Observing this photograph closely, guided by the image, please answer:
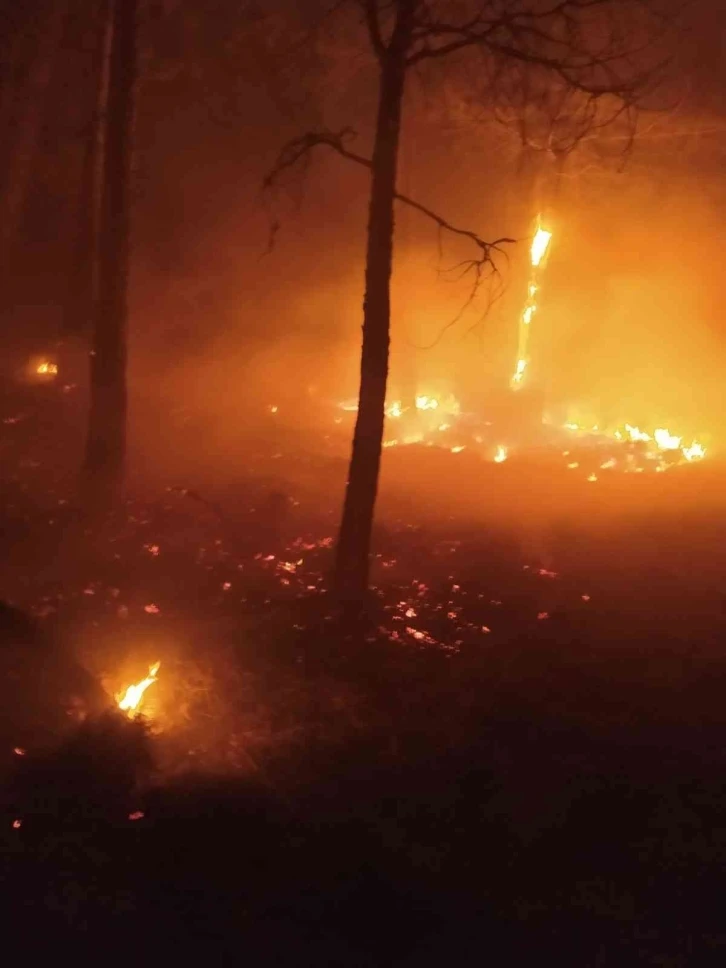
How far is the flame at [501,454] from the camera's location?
14031 mm

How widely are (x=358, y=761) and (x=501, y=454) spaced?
349 inches

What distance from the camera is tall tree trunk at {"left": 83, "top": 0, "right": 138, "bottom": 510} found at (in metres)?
9.55

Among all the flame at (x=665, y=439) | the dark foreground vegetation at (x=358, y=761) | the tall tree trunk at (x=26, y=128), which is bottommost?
the dark foreground vegetation at (x=358, y=761)

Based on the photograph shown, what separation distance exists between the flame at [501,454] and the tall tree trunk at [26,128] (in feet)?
39.2

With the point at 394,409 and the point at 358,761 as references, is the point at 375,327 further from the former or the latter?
the point at 394,409

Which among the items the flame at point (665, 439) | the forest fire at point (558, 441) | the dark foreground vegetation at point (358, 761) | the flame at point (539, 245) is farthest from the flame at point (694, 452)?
the flame at point (539, 245)

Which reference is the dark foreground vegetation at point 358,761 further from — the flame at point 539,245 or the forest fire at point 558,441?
the flame at point 539,245

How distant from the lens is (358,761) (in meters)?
6.17

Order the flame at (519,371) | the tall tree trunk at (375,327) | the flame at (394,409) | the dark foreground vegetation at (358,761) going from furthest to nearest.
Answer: the flame at (519,371), the flame at (394,409), the tall tree trunk at (375,327), the dark foreground vegetation at (358,761)

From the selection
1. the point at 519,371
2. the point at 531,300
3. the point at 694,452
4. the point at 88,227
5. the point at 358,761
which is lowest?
the point at 358,761

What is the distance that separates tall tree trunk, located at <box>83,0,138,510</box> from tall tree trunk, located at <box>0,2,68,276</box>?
10.8 meters

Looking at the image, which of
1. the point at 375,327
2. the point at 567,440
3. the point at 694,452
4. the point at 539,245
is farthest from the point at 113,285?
the point at 539,245

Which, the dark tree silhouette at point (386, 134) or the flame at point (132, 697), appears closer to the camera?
the flame at point (132, 697)

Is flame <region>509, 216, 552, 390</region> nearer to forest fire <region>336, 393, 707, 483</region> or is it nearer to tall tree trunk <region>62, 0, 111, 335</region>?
forest fire <region>336, 393, 707, 483</region>
